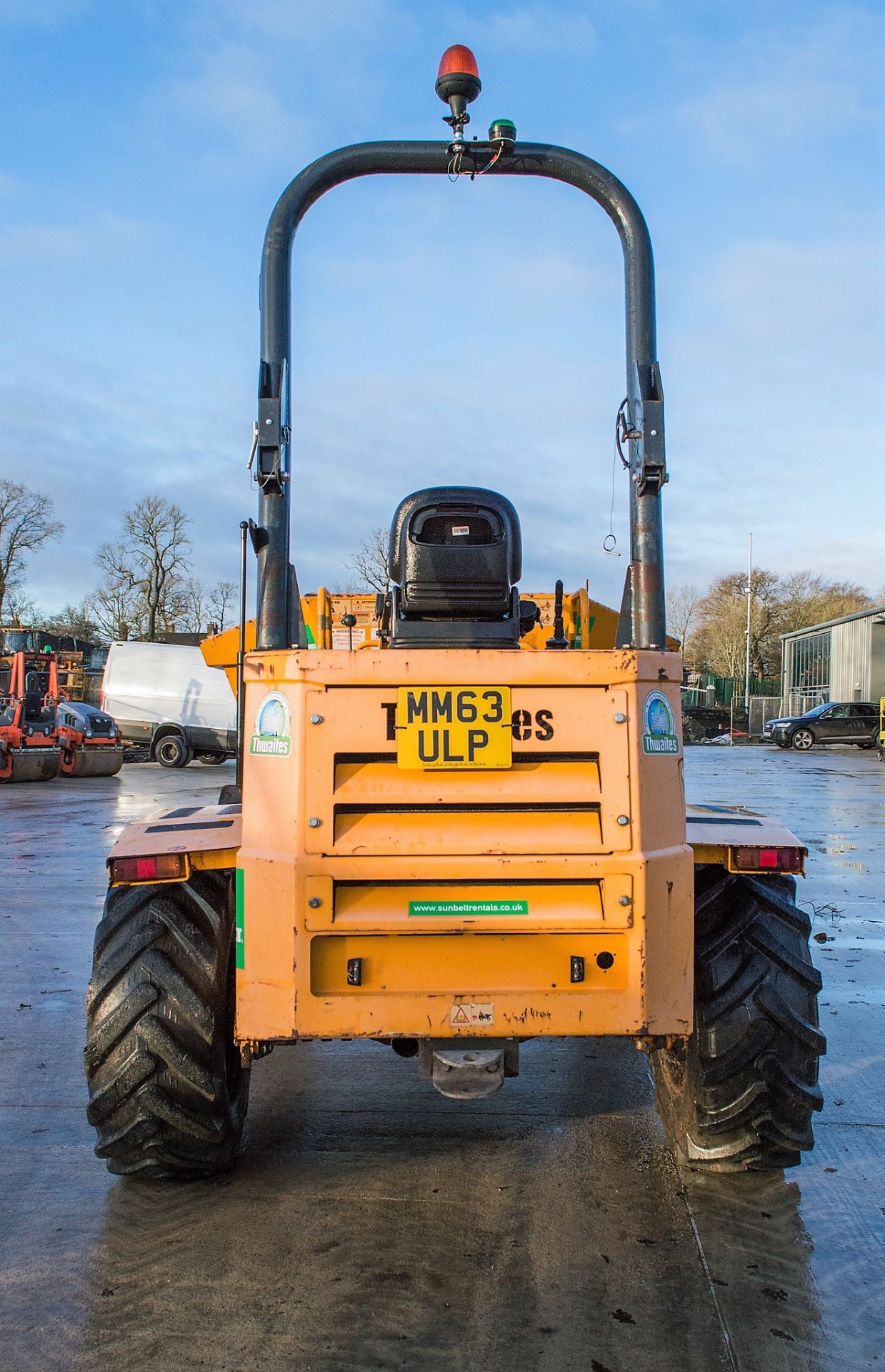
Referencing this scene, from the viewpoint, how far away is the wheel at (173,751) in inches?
1088

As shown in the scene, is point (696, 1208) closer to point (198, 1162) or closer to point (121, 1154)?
point (198, 1162)

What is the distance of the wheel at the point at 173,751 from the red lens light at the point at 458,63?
82.0 feet

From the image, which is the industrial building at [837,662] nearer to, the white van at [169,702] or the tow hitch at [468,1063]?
the white van at [169,702]

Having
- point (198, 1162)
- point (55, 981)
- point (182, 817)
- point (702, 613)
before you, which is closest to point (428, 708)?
point (182, 817)

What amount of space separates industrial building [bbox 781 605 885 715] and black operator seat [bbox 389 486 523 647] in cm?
4469

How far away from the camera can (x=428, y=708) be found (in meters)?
3.38

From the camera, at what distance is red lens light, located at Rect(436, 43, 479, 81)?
12.1 feet

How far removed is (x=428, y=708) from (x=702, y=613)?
85384 millimetres

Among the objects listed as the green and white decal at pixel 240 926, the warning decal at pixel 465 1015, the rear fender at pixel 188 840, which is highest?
the rear fender at pixel 188 840

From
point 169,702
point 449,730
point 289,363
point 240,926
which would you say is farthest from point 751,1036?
point 169,702

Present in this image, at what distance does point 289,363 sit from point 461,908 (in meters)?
1.97

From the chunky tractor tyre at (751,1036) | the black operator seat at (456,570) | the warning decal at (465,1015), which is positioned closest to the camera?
the warning decal at (465,1015)

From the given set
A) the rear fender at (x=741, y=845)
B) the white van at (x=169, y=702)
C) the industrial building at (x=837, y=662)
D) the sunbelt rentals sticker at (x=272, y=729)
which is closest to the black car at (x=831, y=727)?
the industrial building at (x=837, y=662)

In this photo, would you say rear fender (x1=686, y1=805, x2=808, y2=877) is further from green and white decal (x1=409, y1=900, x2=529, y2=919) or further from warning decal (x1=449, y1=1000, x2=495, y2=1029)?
warning decal (x1=449, y1=1000, x2=495, y2=1029)
